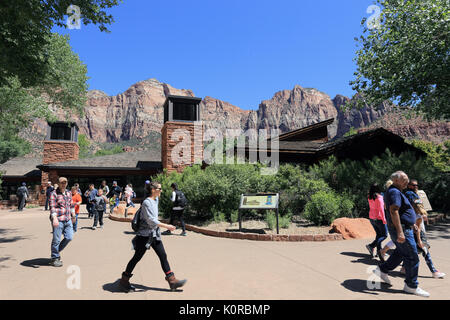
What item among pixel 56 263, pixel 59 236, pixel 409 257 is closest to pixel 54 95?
pixel 59 236

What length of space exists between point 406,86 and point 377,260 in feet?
40.4

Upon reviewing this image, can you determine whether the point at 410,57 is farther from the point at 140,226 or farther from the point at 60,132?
the point at 60,132

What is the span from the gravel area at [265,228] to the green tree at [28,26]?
6.94 metres

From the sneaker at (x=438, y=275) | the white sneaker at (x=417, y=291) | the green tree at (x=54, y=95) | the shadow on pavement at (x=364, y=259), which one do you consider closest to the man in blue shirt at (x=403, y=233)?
the white sneaker at (x=417, y=291)

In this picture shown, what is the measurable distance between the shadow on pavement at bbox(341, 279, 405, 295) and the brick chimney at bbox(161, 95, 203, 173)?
1546 centimetres

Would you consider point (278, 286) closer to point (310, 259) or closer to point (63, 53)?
point (310, 259)

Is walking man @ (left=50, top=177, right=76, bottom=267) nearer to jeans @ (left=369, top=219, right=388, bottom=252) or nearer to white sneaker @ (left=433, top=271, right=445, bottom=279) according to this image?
jeans @ (left=369, top=219, right=388, bottom=252)

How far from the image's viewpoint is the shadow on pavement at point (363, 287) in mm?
4029

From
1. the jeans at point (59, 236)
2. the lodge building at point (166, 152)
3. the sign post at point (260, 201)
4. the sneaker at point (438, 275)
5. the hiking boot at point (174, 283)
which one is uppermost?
the lodge building at point (166, 152)

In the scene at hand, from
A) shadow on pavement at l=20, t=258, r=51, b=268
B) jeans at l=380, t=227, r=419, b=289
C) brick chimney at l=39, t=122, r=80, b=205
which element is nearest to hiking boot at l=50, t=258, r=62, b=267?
shadow on pavement at l=20, t=258, r=51, b=268

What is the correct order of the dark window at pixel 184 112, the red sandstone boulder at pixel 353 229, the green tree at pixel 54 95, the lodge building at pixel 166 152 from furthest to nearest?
the dark window at pixel 184 112
the lodge building at pixel 166 152
the green tree at pixel 54 95
the red sandstone boulder at pixel 353 229

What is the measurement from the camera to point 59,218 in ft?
18.2

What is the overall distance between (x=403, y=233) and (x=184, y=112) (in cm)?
1780

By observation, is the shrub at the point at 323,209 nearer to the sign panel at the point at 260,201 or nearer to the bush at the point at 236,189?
the bush at the point at 236,189
